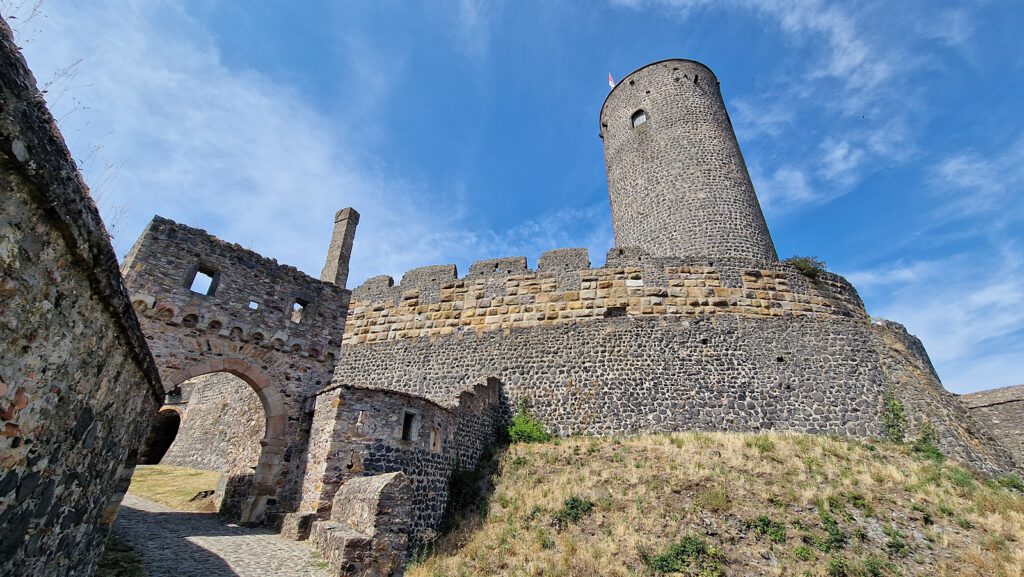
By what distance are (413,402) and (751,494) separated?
6728 millimetres

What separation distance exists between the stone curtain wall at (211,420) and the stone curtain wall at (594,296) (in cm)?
703

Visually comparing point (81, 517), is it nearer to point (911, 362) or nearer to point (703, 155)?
point (911, 362)

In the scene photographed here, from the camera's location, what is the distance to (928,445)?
10.3m

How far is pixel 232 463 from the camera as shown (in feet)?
44.5

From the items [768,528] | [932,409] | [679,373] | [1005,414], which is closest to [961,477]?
[932,409]

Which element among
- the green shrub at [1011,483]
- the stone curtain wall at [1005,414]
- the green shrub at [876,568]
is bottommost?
the green shrub at [876,568]

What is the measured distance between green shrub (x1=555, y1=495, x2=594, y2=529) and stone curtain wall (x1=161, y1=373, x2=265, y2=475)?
40.5 feet

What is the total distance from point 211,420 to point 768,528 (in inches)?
897

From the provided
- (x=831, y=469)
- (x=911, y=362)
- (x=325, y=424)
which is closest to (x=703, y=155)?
(x=911, y=362)

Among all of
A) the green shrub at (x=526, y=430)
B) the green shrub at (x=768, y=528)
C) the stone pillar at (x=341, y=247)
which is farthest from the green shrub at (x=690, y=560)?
the stone pillar at (x=341, y=247)

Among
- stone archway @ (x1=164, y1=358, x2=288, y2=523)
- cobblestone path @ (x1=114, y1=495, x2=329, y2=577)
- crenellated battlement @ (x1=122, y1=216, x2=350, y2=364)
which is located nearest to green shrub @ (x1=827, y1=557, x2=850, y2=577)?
cobblestone path @ (x1=114, y1=495, x2=329, y2=577)

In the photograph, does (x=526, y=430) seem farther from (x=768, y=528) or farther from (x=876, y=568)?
(x=876, y=568)

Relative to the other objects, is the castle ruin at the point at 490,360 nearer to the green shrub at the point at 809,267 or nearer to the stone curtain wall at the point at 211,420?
the green shrub at the point at 809,267

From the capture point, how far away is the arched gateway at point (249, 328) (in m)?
9.85
